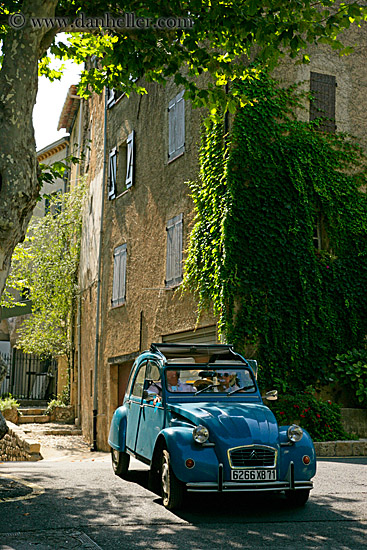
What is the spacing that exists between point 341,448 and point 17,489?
6352 mm

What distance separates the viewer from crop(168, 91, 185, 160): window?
17031 millimetres

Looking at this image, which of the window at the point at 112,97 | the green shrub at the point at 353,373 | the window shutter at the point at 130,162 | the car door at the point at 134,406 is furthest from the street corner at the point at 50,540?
the window at the point at 112,97

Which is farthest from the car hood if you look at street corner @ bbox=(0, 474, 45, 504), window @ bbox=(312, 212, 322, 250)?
window @ bbox=(312, 212, 322, 250)

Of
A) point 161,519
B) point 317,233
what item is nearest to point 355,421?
point 317,233

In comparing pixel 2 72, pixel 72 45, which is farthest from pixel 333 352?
pixel 2 72

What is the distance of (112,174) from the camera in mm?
21312

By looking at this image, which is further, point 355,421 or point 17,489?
point 355,421

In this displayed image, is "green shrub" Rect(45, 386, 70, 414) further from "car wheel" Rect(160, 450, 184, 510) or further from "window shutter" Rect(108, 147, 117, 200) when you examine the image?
"car wheel" Rect(160, 450, 184, 510)

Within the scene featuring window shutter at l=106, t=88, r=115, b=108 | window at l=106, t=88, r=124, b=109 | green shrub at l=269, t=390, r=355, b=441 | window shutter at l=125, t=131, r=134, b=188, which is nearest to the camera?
green shrub at l=269, t=390, r=355, b=441

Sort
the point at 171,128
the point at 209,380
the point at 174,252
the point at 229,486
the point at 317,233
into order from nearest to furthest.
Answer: the point at 229,486 → the point at 209,380 → the point at 317,233 → the point at 174,252 → the point at 171,128

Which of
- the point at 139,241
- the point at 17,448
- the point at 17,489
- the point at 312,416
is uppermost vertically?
the point at 139,241

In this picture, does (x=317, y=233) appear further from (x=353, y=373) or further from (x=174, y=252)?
(x=174, y=252)

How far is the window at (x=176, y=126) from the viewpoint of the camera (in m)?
17.0

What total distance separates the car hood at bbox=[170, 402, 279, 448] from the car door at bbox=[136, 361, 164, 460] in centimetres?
44
